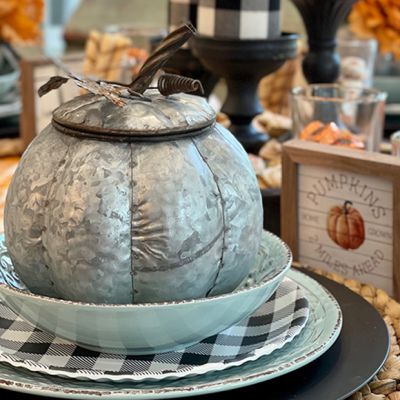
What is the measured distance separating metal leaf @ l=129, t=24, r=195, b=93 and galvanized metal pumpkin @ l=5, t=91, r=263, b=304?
0.02 m

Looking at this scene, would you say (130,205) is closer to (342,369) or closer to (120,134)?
(120,134)

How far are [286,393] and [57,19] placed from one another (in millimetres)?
2335

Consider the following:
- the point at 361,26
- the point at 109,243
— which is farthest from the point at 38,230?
the point at 361,26

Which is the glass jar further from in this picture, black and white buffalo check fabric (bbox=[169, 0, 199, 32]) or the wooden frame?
the wooden frame

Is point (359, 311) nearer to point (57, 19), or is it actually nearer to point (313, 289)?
point (313, 289)

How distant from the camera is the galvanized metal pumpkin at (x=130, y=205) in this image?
521mm

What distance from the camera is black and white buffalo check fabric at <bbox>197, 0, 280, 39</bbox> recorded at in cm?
93

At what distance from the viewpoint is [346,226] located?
2.43 ft

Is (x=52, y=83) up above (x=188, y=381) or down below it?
above

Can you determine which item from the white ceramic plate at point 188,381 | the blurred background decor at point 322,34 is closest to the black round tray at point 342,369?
the white ceramic plate at point 188,381

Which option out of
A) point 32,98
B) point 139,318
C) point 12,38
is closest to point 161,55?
point 139,318

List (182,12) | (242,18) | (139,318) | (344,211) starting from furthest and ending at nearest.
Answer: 1. (182,12)
2. (242,18)
3. (344,211)
4. (139,318)

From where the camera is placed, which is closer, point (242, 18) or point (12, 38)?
point (242, 18)

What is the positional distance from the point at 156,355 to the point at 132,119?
0.14 meters
